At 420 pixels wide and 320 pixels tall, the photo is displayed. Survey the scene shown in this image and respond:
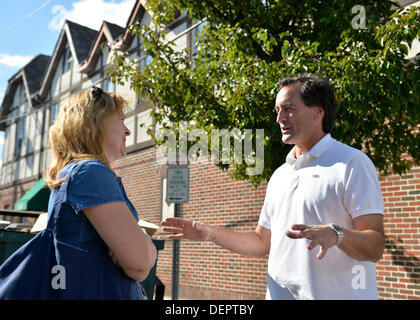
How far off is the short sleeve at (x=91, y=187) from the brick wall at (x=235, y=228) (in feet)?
19.0

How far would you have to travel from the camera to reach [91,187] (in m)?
1.51

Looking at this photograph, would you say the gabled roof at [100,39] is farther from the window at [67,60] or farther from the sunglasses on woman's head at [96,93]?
the sunglasses on woman's head at [96,93]

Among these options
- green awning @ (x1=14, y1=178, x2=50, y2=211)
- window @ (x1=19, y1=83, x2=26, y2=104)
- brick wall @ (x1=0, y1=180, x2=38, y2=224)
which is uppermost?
window @ (x1=19, y1=83, x2=26, y2=104)

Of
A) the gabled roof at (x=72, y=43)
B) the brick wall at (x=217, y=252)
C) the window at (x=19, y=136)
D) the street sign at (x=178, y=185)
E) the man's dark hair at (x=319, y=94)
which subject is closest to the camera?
the man's dark hair at (x=319, y=94)

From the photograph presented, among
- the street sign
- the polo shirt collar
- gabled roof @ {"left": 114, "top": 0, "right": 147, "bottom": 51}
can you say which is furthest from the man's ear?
gabled roof @ {"left": 114, "top": 0, "right": 147, "bottom": 51}

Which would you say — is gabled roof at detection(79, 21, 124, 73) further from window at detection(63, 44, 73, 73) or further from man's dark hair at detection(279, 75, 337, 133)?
man's dark hair at detection(279, 75, 337, 133)

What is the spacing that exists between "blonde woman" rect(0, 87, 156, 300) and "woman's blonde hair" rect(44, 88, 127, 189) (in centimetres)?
4

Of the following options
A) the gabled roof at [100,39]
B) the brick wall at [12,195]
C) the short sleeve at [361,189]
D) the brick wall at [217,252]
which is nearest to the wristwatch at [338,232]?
the short sleeve at [361,189]

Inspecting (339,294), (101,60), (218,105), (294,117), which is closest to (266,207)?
(294,117)

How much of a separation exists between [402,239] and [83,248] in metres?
5.95

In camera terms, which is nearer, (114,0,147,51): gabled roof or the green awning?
(114,0,147,51): gabled roof

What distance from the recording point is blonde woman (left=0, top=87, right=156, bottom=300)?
1.44 m

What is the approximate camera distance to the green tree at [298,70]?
159 inches

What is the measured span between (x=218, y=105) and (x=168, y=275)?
23.3 ft
